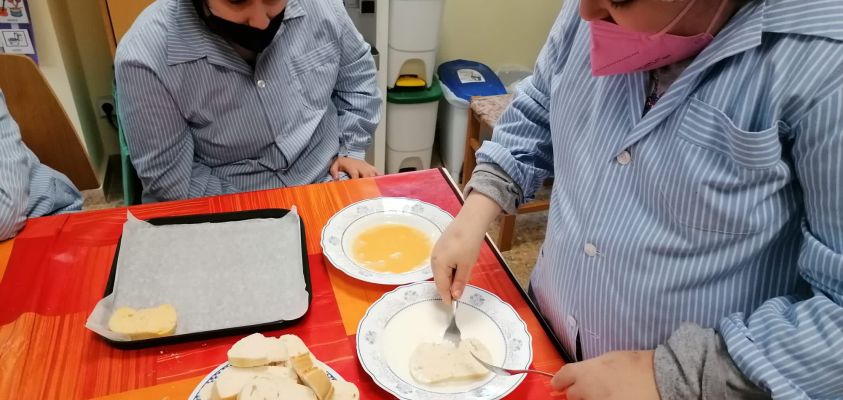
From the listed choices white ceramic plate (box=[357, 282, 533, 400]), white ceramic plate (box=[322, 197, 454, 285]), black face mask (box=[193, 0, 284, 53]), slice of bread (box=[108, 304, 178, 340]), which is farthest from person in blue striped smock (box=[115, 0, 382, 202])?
white ceramic plate (box=[357, 282, 533, 400])

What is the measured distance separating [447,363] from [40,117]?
1.35m

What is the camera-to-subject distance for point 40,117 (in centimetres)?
151

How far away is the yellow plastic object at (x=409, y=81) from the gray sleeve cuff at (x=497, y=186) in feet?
5.50

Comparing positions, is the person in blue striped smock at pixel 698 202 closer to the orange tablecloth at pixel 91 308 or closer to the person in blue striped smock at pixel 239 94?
the orange tablecloth at pixel 91 308

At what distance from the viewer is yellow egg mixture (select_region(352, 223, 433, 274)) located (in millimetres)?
1062

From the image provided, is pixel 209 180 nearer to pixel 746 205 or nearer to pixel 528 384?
pixel 528 384

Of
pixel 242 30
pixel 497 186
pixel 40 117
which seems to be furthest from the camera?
pixel 40 117

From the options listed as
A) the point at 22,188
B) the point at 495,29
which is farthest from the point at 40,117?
the point at 495,29

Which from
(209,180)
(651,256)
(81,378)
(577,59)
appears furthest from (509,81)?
(81,378)

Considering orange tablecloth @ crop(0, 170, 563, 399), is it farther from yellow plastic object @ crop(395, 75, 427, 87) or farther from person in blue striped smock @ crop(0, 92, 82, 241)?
yellow plastic object @ crop(395, 75, 427, 87)

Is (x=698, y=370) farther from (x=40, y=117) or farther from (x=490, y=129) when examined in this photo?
(x=490, y=129)

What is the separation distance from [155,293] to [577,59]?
2.61 ft

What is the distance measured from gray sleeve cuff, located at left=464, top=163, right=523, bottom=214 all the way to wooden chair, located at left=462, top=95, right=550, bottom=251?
126 centimetres

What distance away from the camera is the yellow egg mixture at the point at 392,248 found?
1.06m
